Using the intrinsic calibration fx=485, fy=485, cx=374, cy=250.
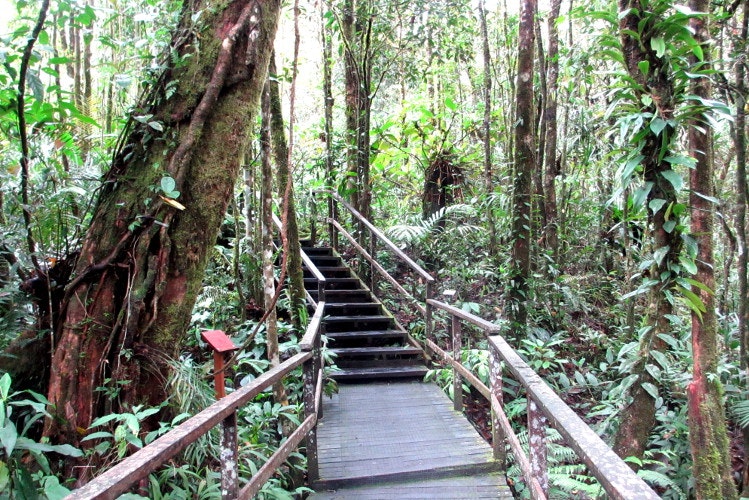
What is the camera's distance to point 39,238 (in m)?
3.20

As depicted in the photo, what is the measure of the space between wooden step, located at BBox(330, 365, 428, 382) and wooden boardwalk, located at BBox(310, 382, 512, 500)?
536 mm

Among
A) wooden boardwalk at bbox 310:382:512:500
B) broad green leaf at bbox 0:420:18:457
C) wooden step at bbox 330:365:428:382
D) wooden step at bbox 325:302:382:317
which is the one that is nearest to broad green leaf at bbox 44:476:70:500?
broad green leaf at bbox 0:420:18:457

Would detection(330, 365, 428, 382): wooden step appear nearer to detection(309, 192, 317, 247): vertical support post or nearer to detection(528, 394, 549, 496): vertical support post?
detection(528, 394, 549, 496): vertical support post

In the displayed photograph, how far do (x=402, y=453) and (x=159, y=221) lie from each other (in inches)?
93.6

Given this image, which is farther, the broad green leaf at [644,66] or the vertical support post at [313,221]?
the vertical support post at [313,221]

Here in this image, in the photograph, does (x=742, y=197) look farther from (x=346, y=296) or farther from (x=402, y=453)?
(x=346, y=296)

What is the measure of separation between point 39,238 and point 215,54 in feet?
5.59

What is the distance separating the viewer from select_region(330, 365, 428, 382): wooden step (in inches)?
213

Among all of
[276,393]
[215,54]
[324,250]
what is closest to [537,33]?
[324,250]

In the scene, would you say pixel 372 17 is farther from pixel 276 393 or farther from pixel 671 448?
pixel 671 448

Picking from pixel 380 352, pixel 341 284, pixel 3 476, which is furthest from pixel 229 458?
pixel 341 284

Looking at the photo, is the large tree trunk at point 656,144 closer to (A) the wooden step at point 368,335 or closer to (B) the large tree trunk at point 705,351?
(B) the large tree trunk at point 705,351

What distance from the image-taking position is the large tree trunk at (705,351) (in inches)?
123

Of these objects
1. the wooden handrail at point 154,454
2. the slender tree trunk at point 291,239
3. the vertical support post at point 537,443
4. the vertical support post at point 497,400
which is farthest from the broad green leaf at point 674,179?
the slender tree trunk at point 291,239
